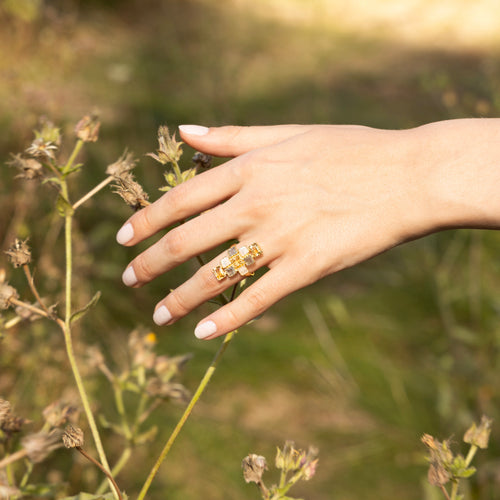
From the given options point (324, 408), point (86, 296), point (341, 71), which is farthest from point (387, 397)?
point (341, 71)

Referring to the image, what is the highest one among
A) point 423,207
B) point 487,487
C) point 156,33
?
point 156,33

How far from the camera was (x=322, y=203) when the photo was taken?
0.85 m

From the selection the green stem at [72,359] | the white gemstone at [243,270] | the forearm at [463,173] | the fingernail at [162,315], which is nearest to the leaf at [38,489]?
the green stem at [72,359]

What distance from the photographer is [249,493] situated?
151cm

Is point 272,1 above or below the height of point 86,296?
above

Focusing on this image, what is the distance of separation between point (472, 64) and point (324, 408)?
11.9 feet

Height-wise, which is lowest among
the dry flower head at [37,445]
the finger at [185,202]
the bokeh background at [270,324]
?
the bokeh background at [270,324]

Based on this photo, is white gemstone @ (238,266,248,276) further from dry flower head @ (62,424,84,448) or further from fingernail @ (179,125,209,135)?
dry flower head @ (62,424,84,448)

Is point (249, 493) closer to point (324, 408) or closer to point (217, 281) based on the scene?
point (324, 408)

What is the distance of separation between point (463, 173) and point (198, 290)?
40 centimetres

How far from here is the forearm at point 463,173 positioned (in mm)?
812

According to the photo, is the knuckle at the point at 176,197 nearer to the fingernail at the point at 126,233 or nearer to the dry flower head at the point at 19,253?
the fingernail at the point at 126,233

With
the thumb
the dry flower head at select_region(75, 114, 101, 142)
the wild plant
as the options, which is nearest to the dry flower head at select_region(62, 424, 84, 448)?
the wild plant

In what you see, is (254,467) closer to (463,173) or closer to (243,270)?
(243,270)
